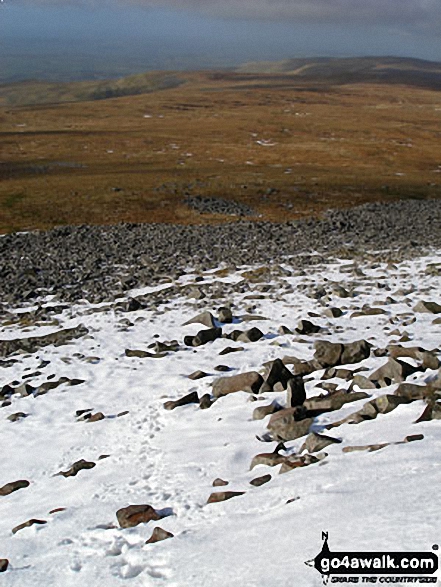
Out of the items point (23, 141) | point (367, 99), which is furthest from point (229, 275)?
point (367, 99)

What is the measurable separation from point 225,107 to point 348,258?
123532 mm

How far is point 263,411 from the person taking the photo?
12.2m

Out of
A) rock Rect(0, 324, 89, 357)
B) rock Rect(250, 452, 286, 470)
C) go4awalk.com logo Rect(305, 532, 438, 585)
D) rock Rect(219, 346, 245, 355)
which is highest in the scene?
go4awalk.com logo Rect(305, 532, 438, 585)

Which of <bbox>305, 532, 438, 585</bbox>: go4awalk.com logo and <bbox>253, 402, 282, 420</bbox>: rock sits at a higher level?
<bbox>305, 532, 438, 585</bbox>: go4awalk.com logo

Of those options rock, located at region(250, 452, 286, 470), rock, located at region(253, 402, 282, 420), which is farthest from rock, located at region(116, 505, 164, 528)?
rock, located at region(253, 402, 282, 420)

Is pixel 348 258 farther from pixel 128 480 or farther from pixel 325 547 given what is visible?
pixel 325 547

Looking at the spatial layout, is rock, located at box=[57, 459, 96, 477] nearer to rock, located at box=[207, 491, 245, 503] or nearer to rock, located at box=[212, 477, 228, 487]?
rock, located at box=[212, 477, 228, 487]

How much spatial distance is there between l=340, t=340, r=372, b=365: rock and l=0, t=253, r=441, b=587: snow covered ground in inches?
8.8

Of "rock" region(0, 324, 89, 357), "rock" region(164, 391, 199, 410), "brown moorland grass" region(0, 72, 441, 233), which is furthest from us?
"brown moorland grass" region(0, 72, 441, 233)

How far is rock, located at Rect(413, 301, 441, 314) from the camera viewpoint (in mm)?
18344

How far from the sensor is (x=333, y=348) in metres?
14.9

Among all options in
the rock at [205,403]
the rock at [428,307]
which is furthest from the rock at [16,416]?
the rock at [428,307]

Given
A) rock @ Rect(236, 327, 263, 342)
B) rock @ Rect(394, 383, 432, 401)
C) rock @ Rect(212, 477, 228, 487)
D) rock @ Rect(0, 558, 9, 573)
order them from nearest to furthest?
rock @ Rect(0, 558, 9, 573)
rock @ Rect(212, 477, 228, 487)
rock @ Rect(394, 383, 432, 401)
rock @ Rect(236, 327, 263, 342)

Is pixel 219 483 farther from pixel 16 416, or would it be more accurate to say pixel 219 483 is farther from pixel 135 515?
pixel 16 416
